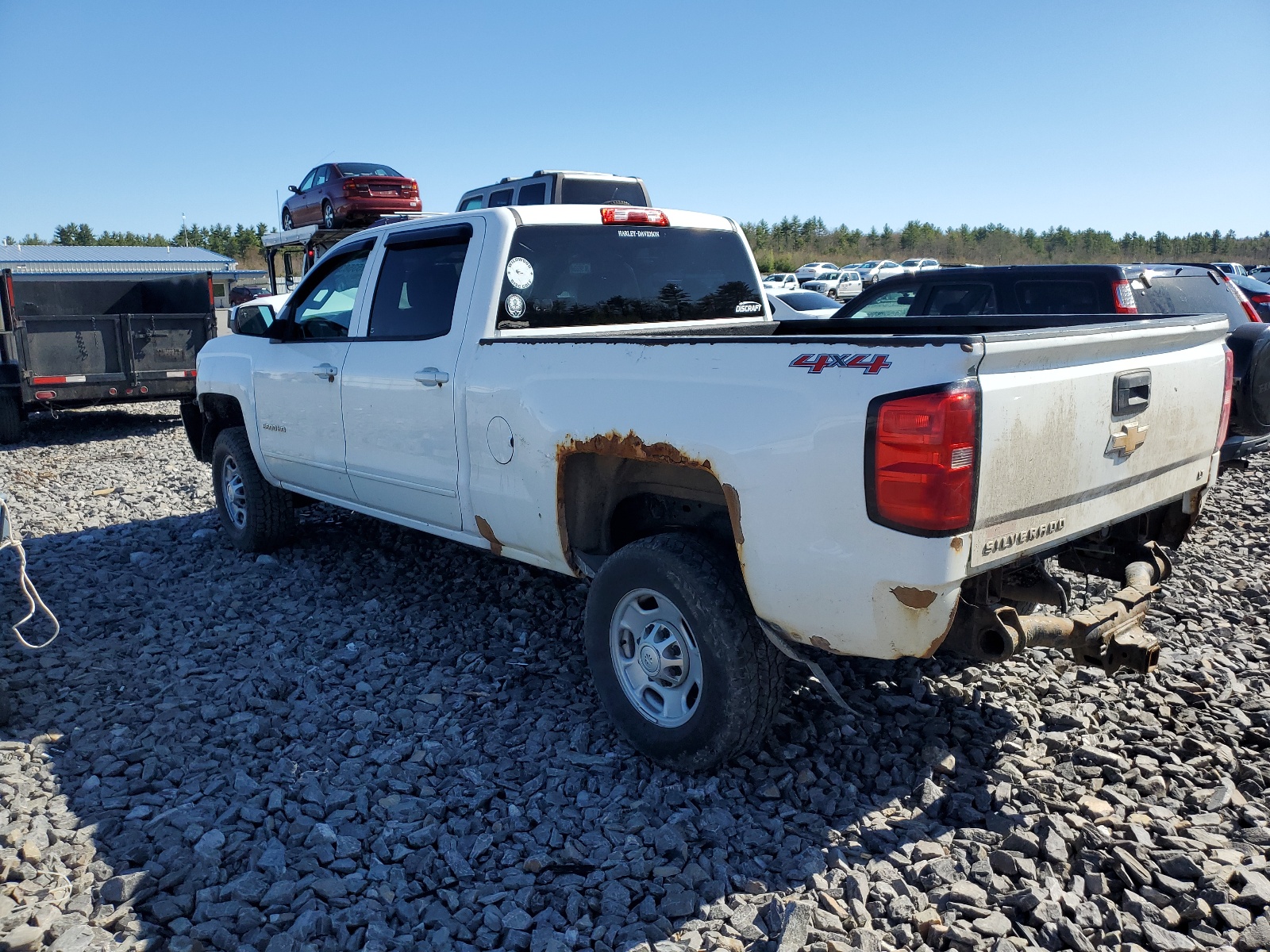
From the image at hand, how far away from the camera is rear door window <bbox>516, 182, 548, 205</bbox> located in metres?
14.0

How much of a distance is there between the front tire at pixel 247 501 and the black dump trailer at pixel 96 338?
458 centimetres

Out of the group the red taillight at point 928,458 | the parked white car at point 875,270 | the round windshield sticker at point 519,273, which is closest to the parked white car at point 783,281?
→ the parked white car at point 875,270

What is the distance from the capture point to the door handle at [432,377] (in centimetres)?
430

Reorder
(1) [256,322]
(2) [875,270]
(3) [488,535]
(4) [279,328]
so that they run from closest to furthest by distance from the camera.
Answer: (3) [488,535], (4) [279,328], (1) [256,322], (2) [875,270]

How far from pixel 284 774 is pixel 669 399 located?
2018 millimetres

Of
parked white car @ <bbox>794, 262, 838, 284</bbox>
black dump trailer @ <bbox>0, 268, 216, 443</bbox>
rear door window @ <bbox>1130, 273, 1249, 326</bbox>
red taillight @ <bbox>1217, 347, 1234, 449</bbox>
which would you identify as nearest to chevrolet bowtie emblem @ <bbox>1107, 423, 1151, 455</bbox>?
red taillight @ <bbox>1217, 347, 1234, 449</bbox>

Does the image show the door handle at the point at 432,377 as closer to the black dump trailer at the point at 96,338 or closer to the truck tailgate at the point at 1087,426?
the truck tailgate at the point at 1087,426

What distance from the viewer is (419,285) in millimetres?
4750

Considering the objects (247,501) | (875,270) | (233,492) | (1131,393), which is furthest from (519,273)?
(875,270)

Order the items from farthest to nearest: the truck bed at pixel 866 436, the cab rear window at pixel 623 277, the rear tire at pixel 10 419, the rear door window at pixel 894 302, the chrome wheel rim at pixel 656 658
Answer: the rear tire at pixel 10 419
the rear door window at pixel 894 302
the cab rear window at pixel 623 277
the chrome wheel rim at pixel 656 658
the truck bed at pixel 866 436

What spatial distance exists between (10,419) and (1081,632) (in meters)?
12.1

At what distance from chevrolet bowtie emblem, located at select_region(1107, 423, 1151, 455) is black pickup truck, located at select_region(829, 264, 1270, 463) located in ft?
7.92

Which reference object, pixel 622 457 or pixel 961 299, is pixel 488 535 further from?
pixel 961 299

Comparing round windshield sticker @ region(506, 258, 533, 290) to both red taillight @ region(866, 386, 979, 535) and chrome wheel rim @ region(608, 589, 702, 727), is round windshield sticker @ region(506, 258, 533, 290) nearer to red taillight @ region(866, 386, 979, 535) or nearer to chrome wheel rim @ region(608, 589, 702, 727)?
chrome wheel rim @ region(608, 589, 702, 727)
